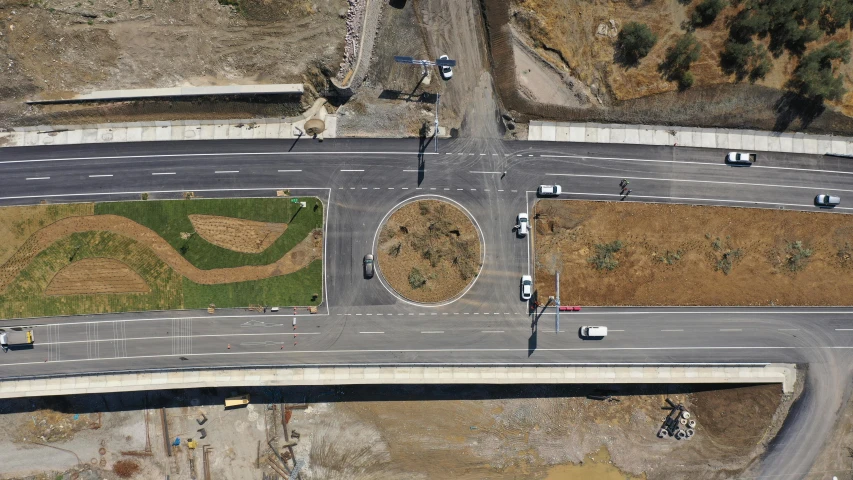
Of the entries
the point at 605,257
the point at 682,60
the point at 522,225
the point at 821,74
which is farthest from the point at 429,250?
the point at 821,74

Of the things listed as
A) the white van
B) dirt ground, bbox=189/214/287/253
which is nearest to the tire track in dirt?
dirt ground, bbox=189/214/287/253

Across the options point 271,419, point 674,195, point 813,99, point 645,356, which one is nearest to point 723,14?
point 813,99

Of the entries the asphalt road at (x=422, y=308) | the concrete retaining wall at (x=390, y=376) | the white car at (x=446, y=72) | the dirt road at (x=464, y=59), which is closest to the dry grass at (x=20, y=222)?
the asphalt road at (x=422, y=308)

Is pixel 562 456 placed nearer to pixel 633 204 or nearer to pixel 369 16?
pixel 633 204

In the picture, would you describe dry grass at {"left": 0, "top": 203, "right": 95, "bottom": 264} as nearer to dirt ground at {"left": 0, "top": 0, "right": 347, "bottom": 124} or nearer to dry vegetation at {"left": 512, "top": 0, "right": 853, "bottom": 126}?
dirt ground at {"left": 0, "top": 0, "right": 347, "bottom": 124}

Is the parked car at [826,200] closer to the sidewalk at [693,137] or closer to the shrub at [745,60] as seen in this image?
the sidewalk at [693,137]

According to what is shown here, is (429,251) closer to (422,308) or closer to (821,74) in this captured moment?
(422,308)
